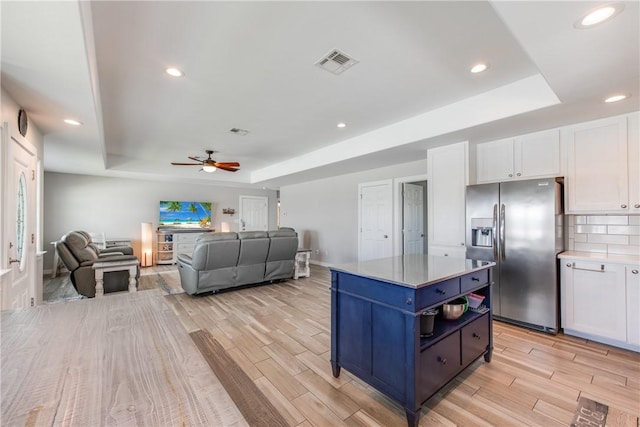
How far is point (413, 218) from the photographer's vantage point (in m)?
5.59

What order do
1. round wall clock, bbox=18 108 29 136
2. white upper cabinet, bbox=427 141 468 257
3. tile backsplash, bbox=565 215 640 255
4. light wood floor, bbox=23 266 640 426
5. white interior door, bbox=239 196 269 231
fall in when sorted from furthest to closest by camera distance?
white interior door, bbox=239 196 269 231 < white upper cabinet, bbox=427 141 468 257 < tile backsplash, bbox=565 215 640 255 < round wall clock, bbox=18 108 29 136 < light wood floor, bbox=23 266 640 426

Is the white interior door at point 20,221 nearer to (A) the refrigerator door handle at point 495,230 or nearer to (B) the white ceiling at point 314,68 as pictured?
(B) the white ceiling at point 314,68

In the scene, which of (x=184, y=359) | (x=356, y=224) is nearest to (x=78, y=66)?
(x=184, y=359)

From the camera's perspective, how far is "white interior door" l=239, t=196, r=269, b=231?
29.9 ft

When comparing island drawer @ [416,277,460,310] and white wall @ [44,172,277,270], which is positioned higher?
white wall @ [44,172,277,270]

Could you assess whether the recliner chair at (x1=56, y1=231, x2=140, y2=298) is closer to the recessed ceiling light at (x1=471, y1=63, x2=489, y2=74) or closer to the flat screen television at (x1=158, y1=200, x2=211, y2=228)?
the flat screen television at (x1=158, y1=200, x2=211, y2=228)

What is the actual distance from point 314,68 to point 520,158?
2697 millimetres

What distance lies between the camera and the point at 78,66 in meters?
1.84

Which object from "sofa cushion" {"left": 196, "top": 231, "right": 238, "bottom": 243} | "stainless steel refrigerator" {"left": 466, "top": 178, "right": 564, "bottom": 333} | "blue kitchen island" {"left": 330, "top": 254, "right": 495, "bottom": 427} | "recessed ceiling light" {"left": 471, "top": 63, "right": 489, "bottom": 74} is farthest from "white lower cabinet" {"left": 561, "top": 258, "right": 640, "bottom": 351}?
"sofa cushion" {"left": 196, "top": 231, "right": 238, "bottom": 243}

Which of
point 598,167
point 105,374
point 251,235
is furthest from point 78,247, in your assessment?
point 598,167

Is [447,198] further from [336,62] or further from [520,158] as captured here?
[336,62]

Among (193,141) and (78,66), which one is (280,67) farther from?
(193,141)

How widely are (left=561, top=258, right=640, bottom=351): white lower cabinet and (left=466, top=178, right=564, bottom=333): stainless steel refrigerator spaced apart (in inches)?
4.6

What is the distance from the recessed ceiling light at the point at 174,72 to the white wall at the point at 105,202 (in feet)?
19.3
